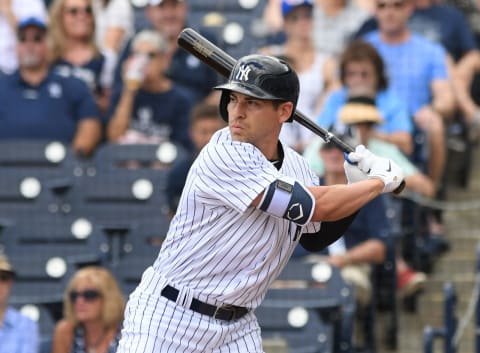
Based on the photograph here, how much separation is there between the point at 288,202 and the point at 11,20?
4934 millimetres

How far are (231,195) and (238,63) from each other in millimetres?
448

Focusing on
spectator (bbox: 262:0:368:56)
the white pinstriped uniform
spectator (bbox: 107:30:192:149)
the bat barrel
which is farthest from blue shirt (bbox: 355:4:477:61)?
the white pinstriped uniform

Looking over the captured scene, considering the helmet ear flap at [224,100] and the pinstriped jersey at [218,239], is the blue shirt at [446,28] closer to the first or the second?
the helmet ear flap at [224,100]

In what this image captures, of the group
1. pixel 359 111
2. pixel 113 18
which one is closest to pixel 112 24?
pixel 113 18

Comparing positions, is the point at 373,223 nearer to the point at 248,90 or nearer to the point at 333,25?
the point at 333,25

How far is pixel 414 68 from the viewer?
813cm

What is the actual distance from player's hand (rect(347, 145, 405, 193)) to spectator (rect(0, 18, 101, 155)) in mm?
3610

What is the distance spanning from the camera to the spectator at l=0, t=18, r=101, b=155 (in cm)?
791

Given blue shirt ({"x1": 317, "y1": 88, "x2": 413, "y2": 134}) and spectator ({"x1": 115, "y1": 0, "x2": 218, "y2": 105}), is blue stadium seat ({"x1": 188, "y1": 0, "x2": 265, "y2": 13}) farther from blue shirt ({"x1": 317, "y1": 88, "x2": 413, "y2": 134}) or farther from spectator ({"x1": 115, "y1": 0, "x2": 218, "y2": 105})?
blue shirt ({"x1": 317, "y1": 88, "x2": 413, "y2": 134})

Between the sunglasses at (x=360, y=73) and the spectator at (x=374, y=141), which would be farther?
the sunglasses at (x=360, y=73)

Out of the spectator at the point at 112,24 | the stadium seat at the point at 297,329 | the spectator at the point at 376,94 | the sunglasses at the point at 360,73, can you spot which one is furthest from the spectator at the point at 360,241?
the spectator at the point at 112,24

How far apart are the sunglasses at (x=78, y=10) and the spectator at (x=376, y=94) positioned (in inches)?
66.8

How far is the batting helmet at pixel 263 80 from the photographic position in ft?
14.1

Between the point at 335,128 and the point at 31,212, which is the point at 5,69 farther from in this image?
the point at 335,128
